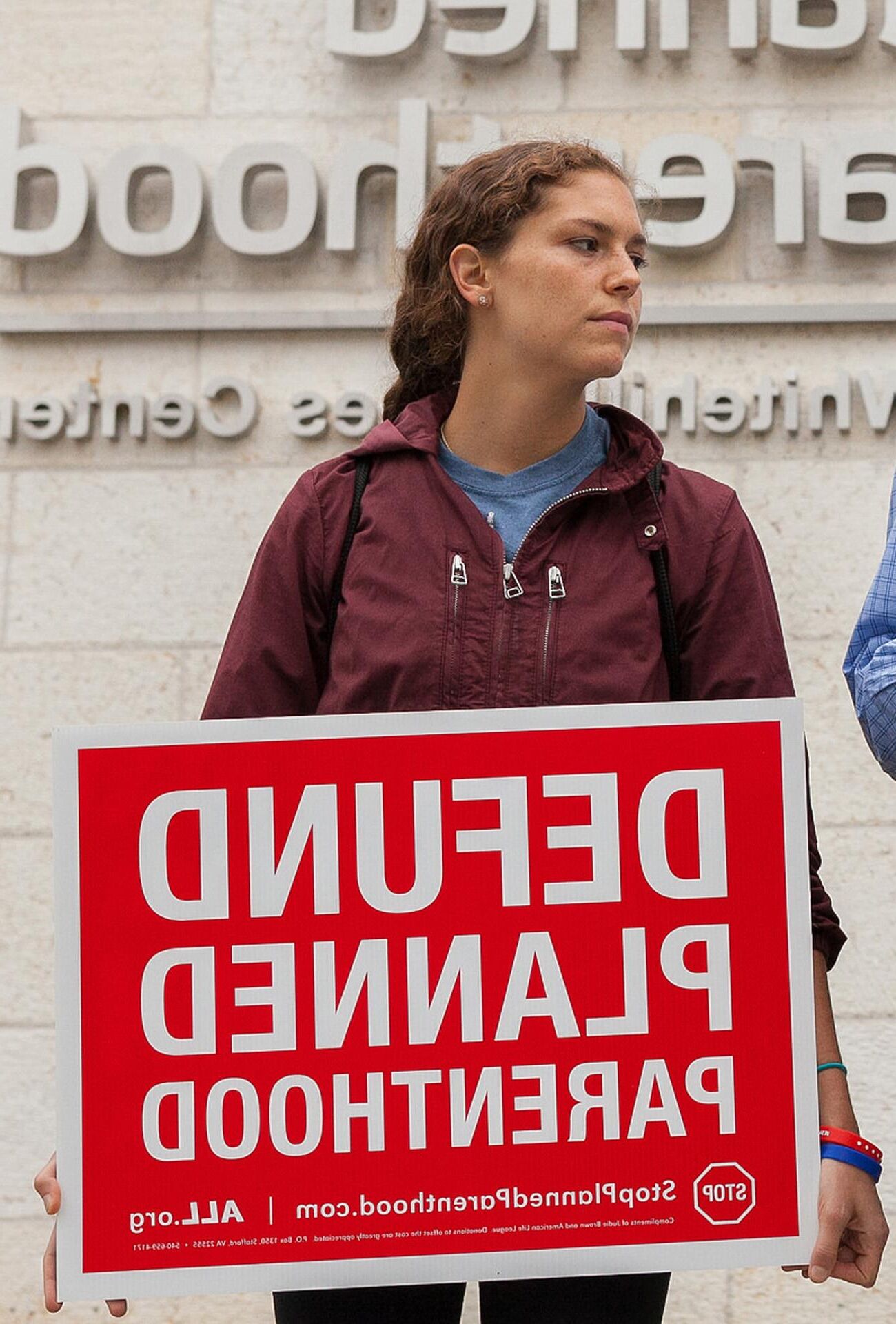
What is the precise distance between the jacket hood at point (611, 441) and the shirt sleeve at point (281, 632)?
10cm

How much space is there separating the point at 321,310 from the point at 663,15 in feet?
3.63

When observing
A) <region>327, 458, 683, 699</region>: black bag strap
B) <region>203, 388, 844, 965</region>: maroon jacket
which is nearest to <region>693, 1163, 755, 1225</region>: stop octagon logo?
<region>203, 388, 844, 965</region>: maroon jacket

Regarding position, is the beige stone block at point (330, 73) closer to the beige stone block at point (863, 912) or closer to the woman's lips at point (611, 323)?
the beige stone block at point (863, 912)

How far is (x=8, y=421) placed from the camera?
13.9 ft

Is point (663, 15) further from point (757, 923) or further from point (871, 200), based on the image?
point (757, 923)

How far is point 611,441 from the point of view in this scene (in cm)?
192

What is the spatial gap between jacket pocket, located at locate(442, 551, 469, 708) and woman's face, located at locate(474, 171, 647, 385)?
0.25 metres

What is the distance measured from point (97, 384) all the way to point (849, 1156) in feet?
10.2

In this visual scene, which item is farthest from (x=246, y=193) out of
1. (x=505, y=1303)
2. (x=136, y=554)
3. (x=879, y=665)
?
(x=505, y=1303)

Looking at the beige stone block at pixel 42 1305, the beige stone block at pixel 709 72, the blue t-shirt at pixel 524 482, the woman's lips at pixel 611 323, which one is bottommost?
the beige stone block at pixel 42 1305

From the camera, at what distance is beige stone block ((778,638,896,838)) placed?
3928 mm

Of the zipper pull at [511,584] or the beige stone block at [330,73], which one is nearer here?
the zipper pull at [511,584]

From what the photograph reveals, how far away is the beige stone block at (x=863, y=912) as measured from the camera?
3842mm

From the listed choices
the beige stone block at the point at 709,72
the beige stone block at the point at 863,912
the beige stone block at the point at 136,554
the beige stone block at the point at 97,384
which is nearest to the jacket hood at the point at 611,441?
the beige stone block at the point at 863,912
